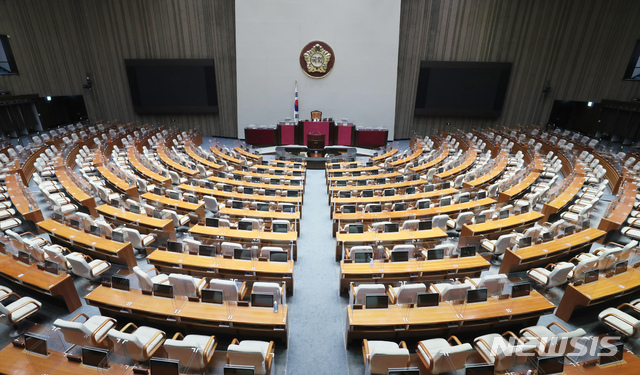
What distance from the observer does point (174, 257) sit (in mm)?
7320

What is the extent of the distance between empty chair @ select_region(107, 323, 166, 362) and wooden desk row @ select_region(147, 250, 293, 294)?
191cm

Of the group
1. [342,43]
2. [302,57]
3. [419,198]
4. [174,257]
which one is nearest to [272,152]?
[302,57]

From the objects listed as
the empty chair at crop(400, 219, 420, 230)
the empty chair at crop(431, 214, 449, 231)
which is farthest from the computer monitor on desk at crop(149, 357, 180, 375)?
the empty chair at crop(431, 214, 449, 231)

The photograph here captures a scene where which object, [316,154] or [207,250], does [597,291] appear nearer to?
[207,250]

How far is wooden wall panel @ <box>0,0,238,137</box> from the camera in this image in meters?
20.0

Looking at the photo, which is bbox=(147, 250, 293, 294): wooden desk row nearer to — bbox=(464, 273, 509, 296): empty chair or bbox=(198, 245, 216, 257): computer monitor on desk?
bbox=(198, 245, 216, 257): computer monitor on desk

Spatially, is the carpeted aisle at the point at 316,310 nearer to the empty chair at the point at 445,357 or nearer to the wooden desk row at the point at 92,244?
the empty chair at the point at 445,357

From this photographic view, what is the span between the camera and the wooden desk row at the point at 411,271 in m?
6.94

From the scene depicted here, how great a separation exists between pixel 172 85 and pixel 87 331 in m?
20.4

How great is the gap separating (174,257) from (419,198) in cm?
768

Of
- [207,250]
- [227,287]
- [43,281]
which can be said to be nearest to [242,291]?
[227,287]

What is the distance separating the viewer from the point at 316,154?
19.0m

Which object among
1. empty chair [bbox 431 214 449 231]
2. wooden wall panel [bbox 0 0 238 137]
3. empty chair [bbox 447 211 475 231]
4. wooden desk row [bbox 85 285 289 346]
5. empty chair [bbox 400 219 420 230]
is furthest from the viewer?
wooden wall panel [bbox 0 0 238 137]

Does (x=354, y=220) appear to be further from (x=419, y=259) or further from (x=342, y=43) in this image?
(x=342, y=43)
